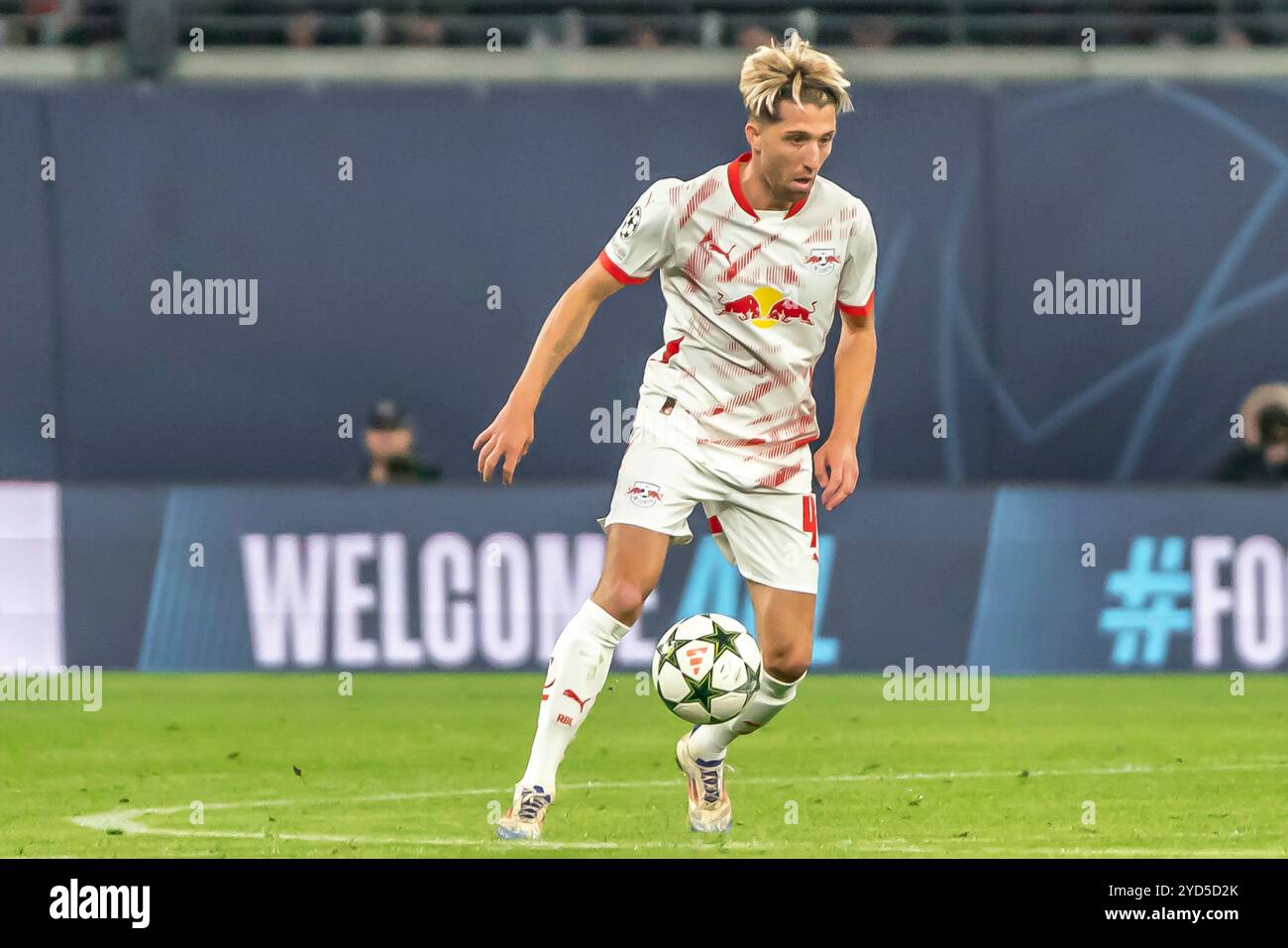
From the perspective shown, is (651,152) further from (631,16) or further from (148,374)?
(148,374)

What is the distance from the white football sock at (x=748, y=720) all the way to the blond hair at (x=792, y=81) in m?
1.65

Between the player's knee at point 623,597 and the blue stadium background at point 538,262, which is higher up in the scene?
the blue stadium background at point 538,262

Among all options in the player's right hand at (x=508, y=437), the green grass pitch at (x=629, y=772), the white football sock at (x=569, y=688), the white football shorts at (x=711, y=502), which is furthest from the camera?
the green grass pitch at (x=629, y=772)

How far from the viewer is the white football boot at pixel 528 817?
22.2 feet

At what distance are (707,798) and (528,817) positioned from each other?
69 cm

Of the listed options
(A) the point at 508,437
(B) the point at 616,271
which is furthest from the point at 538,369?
(B) the point at 616,271

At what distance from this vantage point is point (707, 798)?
7238 millimetres

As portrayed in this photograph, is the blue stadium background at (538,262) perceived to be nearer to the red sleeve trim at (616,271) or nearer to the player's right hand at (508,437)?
the red sleeve trim at (616,271)

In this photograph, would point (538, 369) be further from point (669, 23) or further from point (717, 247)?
point (669, 23)

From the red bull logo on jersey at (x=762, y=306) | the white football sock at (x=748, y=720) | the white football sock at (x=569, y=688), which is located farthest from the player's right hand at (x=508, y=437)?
the white football sock at (x=748, y=720)

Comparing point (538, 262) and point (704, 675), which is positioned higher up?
point (538, 262)

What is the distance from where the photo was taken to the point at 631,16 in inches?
585

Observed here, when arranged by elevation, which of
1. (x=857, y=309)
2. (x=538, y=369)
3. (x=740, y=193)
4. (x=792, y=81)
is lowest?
(x=538, y=369)

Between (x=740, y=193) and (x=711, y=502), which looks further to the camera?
(x=711, y=502)
